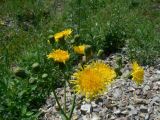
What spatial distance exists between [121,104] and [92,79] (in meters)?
2.08

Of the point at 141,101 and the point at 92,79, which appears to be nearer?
the point at 92,79

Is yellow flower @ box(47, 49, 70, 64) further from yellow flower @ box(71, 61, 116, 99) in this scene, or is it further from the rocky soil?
the rocky soil

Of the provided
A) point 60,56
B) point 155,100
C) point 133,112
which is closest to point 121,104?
point 133,112

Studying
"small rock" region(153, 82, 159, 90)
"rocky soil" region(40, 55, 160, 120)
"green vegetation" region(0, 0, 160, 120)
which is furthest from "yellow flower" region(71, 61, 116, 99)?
"small rock" region(153, 82, 159, 90)

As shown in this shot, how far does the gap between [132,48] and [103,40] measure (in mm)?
465

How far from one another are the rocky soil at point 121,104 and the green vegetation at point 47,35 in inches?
11.2

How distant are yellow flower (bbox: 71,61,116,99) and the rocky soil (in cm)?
172

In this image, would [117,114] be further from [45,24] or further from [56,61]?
[45,24]

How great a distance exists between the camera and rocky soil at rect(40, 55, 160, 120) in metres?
4.90

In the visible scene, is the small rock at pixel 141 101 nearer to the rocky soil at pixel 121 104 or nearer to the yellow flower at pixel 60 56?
the rocky soil at pixel 121 104

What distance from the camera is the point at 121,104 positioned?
5.03m

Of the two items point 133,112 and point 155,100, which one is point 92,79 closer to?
point 133,112

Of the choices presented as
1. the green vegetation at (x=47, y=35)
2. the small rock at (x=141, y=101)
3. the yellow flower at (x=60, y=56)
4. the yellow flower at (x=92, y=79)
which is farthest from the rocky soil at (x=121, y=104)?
the yellow flower at (x=92, y=79)

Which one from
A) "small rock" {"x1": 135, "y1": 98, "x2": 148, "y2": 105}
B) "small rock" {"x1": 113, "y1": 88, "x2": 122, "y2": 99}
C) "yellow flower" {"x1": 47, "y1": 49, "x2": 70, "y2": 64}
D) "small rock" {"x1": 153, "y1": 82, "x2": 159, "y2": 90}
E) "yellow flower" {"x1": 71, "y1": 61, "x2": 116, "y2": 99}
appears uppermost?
"yellow flower" {"x1": 47, "y1": 49, "x2": 70, "y2": 64}
